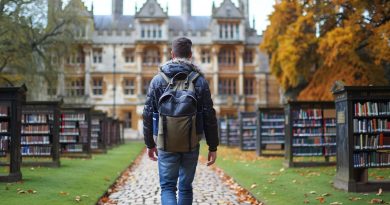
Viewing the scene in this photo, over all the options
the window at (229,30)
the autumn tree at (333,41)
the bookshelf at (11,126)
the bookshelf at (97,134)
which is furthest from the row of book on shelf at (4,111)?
the window at (229,30)

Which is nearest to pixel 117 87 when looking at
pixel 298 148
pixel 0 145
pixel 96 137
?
pixel 96 137

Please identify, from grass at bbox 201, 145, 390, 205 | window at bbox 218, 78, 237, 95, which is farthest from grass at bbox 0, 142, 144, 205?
window at bbox 218, 78, 237, 95

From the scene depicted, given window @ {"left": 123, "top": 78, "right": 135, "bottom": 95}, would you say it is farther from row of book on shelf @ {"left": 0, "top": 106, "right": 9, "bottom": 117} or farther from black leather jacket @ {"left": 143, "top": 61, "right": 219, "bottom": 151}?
black leather jacket @ {"left": 143, "top": 61, "right": 219, "bottom": 151}

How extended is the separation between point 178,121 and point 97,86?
47.6m

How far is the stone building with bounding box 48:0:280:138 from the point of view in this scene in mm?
51344

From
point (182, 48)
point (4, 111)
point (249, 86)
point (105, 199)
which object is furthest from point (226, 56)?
point (182, 48)

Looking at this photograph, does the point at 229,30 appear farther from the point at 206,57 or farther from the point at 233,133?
the point at 233,133

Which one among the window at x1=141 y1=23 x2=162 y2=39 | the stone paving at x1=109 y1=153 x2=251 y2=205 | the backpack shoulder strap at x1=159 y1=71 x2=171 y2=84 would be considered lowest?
the stone paving at x1=109 y1=153 x2=251 y2=205

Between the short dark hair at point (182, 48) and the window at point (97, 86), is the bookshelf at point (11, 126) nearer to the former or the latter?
the short dark hair at point (182, 48)

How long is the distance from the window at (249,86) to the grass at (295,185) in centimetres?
3797

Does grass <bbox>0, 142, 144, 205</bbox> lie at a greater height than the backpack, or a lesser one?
lesser

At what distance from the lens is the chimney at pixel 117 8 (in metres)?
55.8

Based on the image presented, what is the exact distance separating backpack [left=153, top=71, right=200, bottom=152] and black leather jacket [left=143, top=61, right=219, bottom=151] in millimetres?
119

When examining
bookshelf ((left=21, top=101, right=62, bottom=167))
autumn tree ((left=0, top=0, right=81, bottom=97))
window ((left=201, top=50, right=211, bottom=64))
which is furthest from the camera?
window ((left=201, top=50, right=211, bottom=64))
